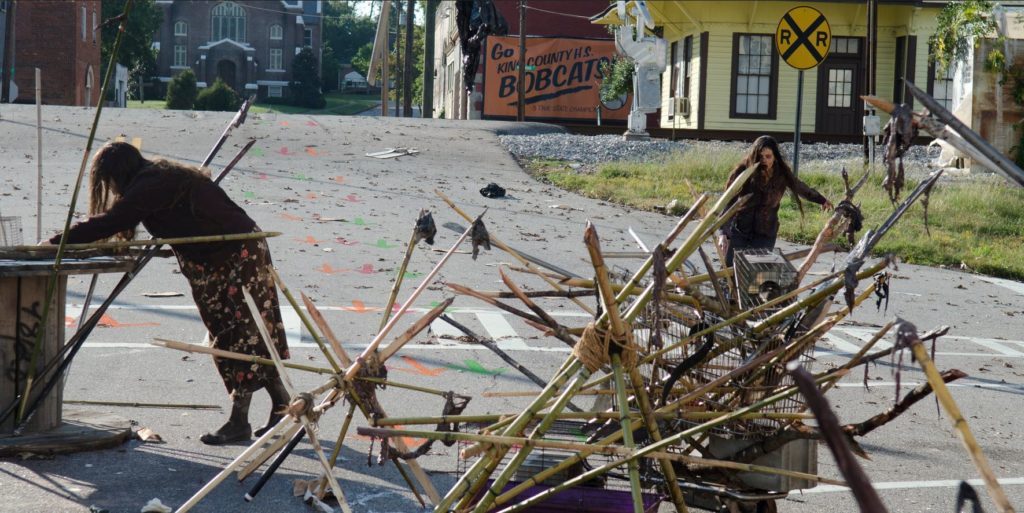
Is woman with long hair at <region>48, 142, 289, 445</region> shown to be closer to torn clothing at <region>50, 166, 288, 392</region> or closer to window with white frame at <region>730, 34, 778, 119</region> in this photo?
torn clothing at <region>50, 166, 288, 392</region>

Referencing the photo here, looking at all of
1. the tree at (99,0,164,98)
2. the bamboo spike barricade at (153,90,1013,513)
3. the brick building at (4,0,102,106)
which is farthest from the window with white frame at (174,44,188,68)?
the bamboo spike barricade at (153,90,1013,513)

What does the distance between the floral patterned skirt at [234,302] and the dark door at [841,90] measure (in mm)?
27700

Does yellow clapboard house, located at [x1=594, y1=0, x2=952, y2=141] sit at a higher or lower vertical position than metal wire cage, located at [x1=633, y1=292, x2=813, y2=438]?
higher

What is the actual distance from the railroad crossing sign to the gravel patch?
5800 mm

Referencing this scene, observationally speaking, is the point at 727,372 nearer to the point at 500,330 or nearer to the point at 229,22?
the point at 500,330

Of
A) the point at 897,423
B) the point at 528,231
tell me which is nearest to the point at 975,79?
the point at 528,231

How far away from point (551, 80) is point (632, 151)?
1869 centimetres

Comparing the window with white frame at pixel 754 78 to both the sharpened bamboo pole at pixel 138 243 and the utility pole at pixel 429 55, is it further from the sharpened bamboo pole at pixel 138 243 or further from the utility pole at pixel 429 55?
the sharpened bamboo pole at pixel 138 243

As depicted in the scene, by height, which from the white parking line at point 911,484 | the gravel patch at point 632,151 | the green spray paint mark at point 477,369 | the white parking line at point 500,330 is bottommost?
the white parking line at point 911,484

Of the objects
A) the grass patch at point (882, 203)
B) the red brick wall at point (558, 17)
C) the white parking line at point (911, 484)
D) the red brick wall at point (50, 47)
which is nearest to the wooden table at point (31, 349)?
the white parking line at point (911, 484)

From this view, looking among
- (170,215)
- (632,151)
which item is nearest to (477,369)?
(170,215)

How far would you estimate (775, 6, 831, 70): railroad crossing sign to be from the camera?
1465cm

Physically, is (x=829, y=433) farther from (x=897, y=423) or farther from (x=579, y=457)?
(x=897, y=423)

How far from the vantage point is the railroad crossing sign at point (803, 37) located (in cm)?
1465
